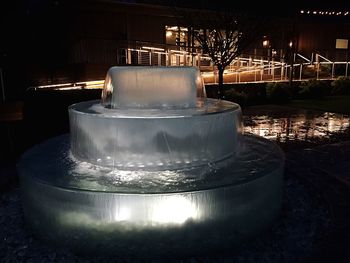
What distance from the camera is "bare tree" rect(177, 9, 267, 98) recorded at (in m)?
13.2

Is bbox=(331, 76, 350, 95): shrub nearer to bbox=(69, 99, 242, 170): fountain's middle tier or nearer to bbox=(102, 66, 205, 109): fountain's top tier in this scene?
bbox=(102, 66, 205, 109): fountain's top tier

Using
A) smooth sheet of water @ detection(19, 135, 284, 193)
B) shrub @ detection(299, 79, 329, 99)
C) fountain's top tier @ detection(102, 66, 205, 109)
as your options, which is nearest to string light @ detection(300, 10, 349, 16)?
shrub @ detection(299, 79, 329, 99)

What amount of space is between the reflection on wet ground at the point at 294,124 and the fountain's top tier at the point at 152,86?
4623mm

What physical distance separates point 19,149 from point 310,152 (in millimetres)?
6819

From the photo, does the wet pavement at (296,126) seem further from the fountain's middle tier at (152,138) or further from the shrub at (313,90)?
the fountain's middle tier at (152,138)

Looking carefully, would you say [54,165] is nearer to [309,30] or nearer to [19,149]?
[19,149]

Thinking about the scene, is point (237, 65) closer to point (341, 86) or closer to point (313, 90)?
point (313, 90)

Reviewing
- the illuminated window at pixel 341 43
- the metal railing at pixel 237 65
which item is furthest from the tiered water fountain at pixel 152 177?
the illuminated window at pixel 341 43

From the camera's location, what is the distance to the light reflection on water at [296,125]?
948cm

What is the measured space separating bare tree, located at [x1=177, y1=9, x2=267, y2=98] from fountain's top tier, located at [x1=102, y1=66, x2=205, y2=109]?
8389 millimetres

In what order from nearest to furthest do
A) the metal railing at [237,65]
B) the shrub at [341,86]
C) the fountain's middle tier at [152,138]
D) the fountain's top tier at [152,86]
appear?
the fountain's middle tier at [152,138], the fountain's top tier at [152,86], the metal railing at [237,65], the shrub at [341,86]

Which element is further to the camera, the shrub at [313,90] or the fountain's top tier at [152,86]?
the shrub at [313,90]

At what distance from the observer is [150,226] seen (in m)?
3.62

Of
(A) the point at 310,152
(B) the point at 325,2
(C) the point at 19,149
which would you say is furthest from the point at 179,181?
(B) the point at 325,2
